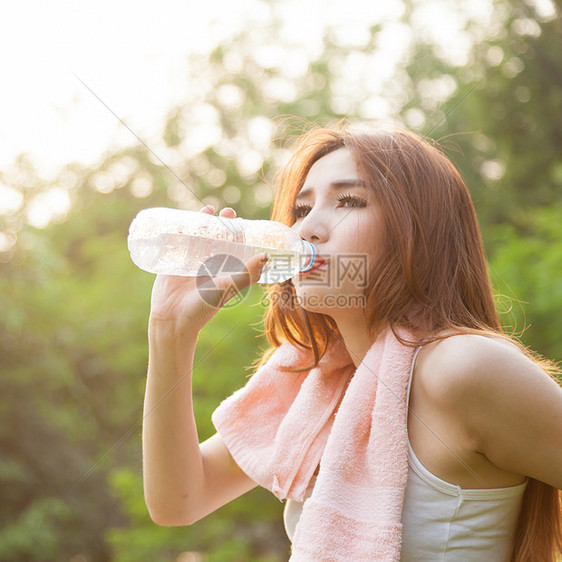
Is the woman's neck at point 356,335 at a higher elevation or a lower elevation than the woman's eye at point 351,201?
lower

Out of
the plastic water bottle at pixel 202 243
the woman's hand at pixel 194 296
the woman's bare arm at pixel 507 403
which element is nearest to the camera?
the woman's bare arm at pixel 507 403

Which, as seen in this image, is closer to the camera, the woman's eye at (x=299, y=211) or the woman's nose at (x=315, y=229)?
the woman's nose at (x=315, y=229)

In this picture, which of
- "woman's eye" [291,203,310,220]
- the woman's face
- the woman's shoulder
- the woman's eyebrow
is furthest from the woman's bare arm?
"woman's eye" [291,203,310,220]

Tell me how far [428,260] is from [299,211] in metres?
0.40

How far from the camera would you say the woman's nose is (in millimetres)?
1445

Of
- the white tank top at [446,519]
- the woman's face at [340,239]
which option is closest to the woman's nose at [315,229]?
the woman's face at [340,239]

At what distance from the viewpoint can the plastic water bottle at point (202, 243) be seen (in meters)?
1.79

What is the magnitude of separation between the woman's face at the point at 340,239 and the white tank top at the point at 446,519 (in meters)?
0.43

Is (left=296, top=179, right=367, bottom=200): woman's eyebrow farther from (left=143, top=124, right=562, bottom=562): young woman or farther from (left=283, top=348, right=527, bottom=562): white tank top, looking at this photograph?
(left=283, top=348, right=527, bottom=562): white tank top

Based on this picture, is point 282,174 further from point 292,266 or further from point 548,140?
point 548,140

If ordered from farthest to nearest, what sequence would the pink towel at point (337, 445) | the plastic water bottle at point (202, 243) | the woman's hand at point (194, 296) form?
the plastic water bottle at point (202, 243) < the woman's hand at point (194, 296) < the pink towel at point (337, 445)

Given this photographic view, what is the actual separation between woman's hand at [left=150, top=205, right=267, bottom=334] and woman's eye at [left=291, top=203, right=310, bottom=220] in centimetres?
23

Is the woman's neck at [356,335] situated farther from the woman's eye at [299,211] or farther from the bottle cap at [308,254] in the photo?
the woman's eye at [299,211]

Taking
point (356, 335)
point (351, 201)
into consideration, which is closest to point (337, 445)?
point (356, 335)
